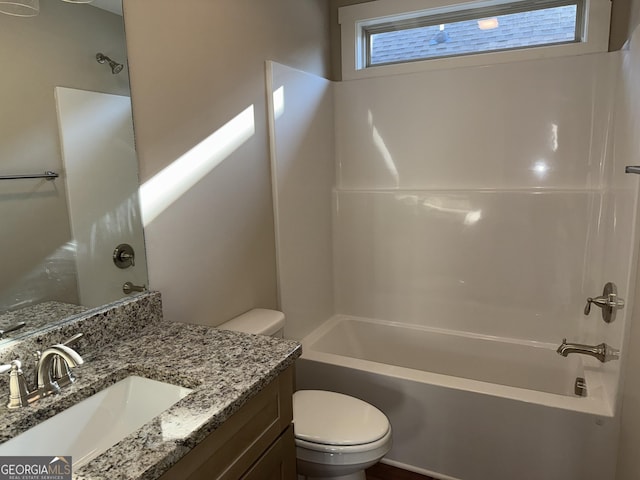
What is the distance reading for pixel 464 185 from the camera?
2.57 metres

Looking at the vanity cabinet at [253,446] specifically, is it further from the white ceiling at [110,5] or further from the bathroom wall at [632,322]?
the white ceiling at [110,5]

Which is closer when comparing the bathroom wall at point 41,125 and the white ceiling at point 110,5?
the bathroom wall at point 41,125

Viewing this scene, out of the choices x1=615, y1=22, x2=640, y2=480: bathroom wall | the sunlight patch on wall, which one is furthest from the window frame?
the sunlight patch on wall

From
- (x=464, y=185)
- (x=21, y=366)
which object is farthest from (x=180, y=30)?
(x=464, y=185)

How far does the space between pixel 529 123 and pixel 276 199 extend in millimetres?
1411

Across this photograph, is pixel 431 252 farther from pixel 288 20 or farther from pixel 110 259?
pixel 110 259

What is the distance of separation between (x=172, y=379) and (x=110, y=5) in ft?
3.75

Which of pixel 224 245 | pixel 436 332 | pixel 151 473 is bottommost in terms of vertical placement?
pixel 436 332

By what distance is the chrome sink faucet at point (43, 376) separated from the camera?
102cm

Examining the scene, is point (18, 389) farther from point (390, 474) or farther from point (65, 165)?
point (390, 474)

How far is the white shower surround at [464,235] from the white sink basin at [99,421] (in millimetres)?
1172

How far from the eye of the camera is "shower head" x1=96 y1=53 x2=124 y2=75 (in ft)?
4.61

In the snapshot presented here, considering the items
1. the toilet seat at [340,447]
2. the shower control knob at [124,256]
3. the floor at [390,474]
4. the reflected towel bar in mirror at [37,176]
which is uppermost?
the reflected towel bar in mirror at [37,176]

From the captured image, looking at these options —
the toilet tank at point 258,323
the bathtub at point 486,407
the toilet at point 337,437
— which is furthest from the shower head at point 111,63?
the bathtub at point 486,407
